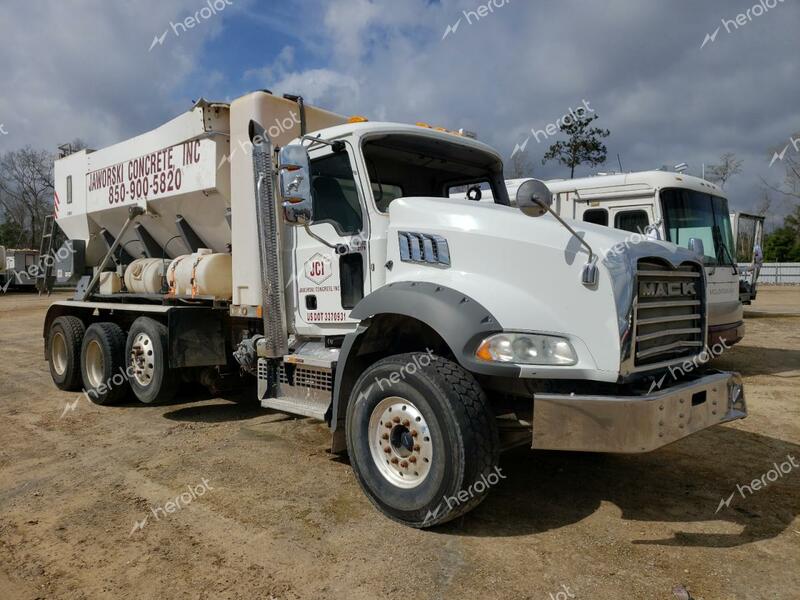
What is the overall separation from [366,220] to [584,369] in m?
2.05

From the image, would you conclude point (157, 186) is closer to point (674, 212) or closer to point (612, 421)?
point (612, 421)

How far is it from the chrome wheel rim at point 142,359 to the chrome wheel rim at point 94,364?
38.6 inches

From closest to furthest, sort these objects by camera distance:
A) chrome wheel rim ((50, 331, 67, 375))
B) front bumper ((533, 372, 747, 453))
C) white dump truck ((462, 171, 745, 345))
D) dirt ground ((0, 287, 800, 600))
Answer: dirt ground ((0, 287, 800, 600)) < front bumper ((533, 372, 747, 453)) < chrome wheel rim ((50, 331, 67, 375)) < white dump truck ((462, 171, 745, 345))

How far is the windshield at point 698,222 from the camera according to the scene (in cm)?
949

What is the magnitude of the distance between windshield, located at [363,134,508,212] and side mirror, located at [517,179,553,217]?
142 centimetres

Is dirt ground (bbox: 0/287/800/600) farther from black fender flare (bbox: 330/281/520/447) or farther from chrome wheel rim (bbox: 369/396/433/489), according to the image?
black fender flare (bbox: 330/281/520/447)

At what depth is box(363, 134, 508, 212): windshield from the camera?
4.86 m

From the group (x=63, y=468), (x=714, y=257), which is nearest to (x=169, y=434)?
(x=63, y=468)

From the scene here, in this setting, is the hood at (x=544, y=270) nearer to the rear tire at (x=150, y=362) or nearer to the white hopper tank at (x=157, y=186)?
the white hopper tank at (x=157, y=186)

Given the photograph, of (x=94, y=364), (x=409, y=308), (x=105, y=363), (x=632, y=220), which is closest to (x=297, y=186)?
(x=409, y=308)

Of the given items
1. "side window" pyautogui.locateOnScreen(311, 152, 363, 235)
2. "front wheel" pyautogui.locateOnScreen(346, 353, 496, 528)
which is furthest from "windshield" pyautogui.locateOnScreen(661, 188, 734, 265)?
"front wheel" pyautogui.locateOnScreen(346, 353, 496, 528)

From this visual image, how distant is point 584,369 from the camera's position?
346cm

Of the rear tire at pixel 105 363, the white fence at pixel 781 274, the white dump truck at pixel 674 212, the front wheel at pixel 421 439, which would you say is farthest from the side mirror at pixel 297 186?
the white fence at pixel 781 274

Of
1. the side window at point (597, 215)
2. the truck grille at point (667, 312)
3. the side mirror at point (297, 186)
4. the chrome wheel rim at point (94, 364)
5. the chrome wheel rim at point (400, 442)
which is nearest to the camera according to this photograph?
the truck grille at point (667, 312)
